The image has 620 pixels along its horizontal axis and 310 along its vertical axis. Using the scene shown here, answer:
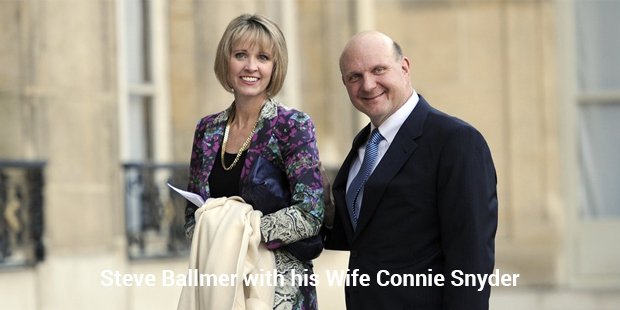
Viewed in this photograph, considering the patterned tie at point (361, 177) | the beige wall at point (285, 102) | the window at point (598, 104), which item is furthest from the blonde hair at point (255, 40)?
the window at point (598, 104)

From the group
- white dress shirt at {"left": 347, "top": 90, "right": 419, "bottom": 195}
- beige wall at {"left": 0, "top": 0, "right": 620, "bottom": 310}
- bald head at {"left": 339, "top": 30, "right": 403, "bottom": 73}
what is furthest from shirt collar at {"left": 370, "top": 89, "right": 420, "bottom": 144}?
beige wall at {"left": 0, "top": 0, "right": 620, "bottom": 310}

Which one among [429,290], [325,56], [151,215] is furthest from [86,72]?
[429,290]

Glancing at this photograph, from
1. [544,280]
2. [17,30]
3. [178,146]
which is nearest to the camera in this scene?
[17,30]

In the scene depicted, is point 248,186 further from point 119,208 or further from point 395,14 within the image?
point 395,14

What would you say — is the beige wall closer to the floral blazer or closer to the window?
the window

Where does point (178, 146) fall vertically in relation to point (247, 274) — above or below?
above

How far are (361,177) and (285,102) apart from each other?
27.1 feet

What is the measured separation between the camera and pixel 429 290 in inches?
195

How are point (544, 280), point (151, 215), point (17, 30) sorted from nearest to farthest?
1. point (17, 30)
2. point (151, 215)
3. point (544, 280)

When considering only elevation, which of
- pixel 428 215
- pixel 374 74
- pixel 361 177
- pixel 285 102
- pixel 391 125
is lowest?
pixel 428 215

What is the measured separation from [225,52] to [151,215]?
20.7ft

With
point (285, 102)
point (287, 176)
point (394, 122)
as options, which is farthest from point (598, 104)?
point (287, 176)

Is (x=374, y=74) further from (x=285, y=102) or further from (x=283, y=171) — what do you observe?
(x=285, y=102)

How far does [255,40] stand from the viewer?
5.08 metres
